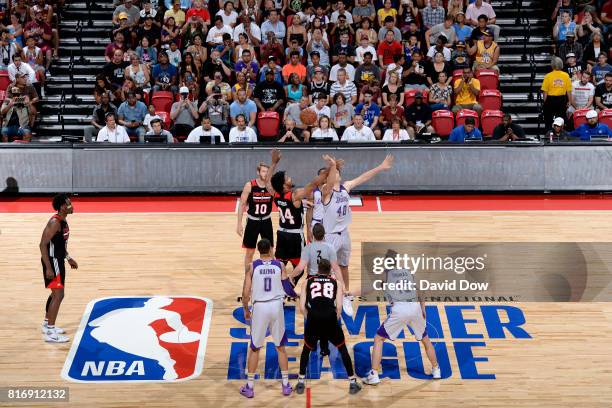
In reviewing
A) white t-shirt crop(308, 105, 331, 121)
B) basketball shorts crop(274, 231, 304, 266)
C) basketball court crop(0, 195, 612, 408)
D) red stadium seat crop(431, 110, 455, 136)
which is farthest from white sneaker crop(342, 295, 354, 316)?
red stadium seat crop(431, 110, 455, 136)

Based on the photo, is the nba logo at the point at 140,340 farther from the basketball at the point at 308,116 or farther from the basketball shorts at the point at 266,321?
the basketball at the point at 308,116

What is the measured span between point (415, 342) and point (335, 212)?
7.26 feet

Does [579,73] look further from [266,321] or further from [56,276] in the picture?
[56,276]

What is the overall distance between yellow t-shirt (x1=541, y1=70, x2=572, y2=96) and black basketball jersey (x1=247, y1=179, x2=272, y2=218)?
11.2 metres

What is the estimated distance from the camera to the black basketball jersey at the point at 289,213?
1423 centimetres

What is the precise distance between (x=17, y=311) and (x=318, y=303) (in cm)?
545

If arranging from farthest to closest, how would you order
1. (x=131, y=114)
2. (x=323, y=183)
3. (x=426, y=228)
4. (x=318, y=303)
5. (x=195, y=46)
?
(x=195, y=46) → (x=131, y=114) → (x=426, y=228) → (x=323, y=183) → (x=318, y=303)

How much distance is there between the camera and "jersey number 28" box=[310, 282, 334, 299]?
38.2 ft

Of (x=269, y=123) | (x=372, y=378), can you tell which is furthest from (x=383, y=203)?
(x=372, y=378)

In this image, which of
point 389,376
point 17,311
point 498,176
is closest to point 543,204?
point 498,176

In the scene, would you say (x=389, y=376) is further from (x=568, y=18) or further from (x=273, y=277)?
(x=568, y=18)

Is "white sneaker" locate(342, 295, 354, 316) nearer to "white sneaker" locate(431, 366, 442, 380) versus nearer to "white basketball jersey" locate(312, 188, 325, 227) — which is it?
"white basketball jersey" locate(312, 188, 325, 227)

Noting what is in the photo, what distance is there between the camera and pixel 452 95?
23281 millimetres

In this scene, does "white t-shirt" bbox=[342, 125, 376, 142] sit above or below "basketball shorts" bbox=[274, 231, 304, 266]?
above
